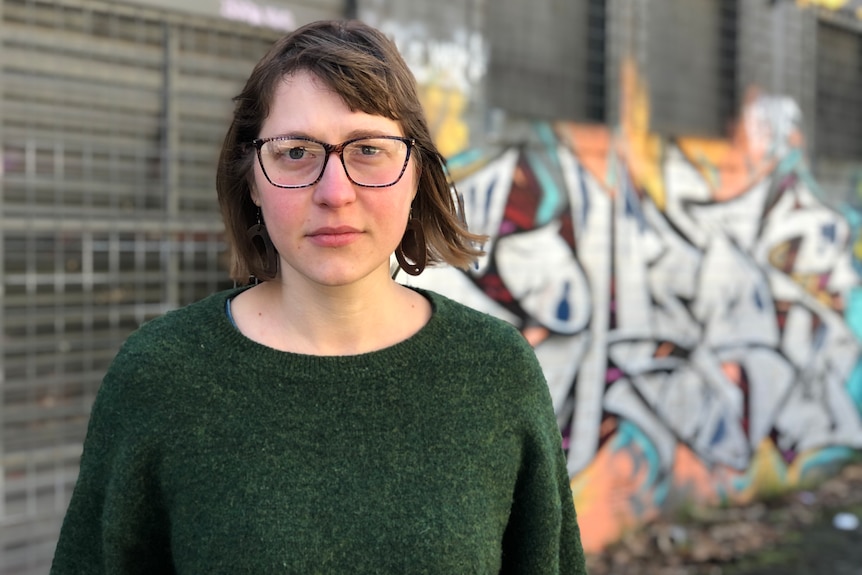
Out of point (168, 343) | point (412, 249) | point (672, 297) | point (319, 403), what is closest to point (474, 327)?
point (412, 249)

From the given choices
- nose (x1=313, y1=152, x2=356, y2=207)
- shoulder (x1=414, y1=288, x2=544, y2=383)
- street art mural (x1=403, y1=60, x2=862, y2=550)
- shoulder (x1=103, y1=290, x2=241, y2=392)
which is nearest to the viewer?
nose (x1=313, y1=152, x2=356, y2=207)

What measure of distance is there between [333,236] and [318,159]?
132mm

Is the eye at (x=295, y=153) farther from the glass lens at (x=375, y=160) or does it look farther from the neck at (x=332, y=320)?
the neck at (x=332, y=320)

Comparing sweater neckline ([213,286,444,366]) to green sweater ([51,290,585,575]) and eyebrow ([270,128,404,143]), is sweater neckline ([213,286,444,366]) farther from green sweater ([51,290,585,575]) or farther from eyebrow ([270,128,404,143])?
eyebrow ([270,128,404,143])

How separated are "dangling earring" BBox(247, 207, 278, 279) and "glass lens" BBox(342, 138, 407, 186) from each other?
1.00ft

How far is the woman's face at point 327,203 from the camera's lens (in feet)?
4.75

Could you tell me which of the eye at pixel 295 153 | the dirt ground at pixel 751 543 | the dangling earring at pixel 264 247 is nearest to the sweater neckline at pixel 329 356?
the dangling earring at pixel 264 247

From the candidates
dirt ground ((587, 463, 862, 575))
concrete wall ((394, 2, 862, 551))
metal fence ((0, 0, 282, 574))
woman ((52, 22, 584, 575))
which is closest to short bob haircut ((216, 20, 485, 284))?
woman ((52, 22, 584, 575))

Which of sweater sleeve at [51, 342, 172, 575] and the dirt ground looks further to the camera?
the dirt ground

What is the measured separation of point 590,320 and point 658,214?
94cm

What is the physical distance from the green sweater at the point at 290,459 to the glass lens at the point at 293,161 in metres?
0.31

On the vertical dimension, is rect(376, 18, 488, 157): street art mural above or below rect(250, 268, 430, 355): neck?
above

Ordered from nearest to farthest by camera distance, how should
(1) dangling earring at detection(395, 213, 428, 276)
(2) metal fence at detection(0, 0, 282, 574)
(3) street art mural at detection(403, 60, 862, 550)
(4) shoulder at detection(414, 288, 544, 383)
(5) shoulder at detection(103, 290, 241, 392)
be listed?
1. (5) shoulder at detection(103, 290, 241, 392)
2. (4) shoulder at detection(414, 288, 544, 383)
3. (1) dangling earring at detection(395, 213, 428, 276)
4. (2) metal fence at detection(0, 0, 282, 574)
5. (3) street art mural at detection(403, 60, 862, 550)

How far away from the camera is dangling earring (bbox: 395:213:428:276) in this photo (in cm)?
177
